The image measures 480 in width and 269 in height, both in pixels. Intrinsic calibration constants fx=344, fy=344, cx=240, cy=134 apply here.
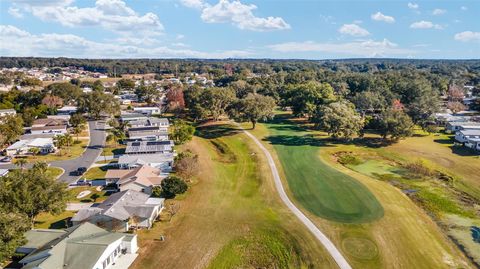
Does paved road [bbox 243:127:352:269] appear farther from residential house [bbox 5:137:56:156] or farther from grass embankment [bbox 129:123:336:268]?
residential house [bbox 5:137:56:156]

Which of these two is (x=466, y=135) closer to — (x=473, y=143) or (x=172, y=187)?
Answer: (x=473, y=143)

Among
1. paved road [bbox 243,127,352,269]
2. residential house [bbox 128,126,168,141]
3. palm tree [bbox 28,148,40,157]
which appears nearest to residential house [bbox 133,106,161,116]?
residential house [bbox 128,126,168,141]

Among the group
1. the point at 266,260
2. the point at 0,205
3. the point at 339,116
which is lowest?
the point at 266,260

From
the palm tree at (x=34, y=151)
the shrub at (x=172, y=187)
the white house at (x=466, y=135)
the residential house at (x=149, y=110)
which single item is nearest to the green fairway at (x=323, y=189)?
the shrub at (x=172, y=187)

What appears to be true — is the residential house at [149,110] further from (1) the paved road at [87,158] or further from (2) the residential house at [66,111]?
(1) the paved road at [87,158]

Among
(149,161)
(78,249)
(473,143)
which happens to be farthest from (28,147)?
(473,143)

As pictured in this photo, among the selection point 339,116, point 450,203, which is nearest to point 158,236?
point 450,203

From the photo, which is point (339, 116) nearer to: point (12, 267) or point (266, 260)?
point (266, 260)

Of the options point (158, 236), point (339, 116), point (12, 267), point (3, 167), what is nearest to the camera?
point (12, 267)
